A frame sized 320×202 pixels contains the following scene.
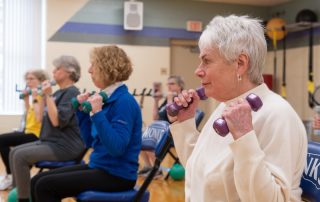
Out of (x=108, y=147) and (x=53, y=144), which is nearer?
(x=108, y=147)

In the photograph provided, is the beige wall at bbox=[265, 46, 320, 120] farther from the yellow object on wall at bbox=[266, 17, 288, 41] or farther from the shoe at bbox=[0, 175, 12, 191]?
the shoe at bbox=[0, 175, 12, 191]

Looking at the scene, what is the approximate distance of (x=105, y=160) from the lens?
199 cm

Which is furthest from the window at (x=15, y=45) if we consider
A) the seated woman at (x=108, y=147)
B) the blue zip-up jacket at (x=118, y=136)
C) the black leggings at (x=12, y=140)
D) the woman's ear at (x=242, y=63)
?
the woman's ear at (x=242, y=63)

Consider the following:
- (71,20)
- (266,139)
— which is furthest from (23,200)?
(71,20)

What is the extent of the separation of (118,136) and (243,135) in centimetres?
98

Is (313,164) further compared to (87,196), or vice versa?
(87,196)

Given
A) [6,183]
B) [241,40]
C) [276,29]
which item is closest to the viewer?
[241,40]

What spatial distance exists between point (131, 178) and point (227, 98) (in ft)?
3.08

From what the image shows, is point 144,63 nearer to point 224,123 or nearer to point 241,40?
point 241,40

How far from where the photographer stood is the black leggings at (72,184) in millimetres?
1933

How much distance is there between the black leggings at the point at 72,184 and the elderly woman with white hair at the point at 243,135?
672mm

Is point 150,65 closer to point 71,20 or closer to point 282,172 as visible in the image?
point 71,20

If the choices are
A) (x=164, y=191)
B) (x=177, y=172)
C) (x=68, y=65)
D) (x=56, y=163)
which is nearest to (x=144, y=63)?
(x=177, y=172)

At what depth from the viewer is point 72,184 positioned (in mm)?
1928
